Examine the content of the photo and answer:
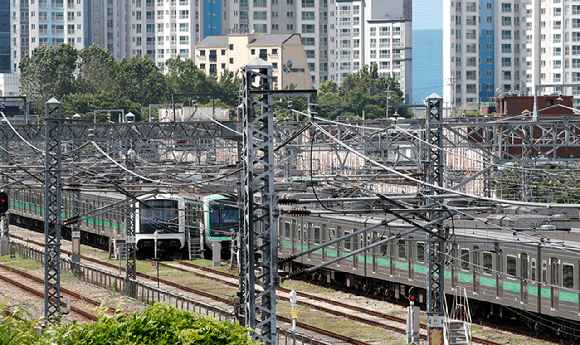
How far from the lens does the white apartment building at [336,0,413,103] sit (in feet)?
468

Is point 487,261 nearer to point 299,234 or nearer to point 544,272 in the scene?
point 544,272

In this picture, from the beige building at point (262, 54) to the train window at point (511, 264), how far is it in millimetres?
95857

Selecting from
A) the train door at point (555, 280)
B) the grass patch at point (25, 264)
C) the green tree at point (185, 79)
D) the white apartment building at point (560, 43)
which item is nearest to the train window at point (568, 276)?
the train door at point (555, 280)

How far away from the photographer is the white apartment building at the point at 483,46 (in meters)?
121

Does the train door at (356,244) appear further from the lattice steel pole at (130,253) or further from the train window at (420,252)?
the lattice steel pole at (130,253)

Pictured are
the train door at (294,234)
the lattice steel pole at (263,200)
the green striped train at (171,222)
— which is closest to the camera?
the lattice steel pole at (263,200)

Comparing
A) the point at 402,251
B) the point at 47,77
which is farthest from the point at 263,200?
the point at 47,77

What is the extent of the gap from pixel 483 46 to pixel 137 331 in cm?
11889

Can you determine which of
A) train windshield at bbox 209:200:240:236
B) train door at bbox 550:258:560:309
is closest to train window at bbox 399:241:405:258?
train door at bbox 550:258:560:309

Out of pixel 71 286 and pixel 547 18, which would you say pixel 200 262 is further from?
pixel 547 18

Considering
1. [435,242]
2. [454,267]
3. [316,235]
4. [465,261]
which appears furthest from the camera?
[316,235]

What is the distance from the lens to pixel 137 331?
9.73m

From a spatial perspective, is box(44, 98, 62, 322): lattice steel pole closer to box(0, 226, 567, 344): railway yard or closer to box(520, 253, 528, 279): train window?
box(0, 226, 567, 344): railway yard

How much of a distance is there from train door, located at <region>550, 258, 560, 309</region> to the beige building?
97330mm
